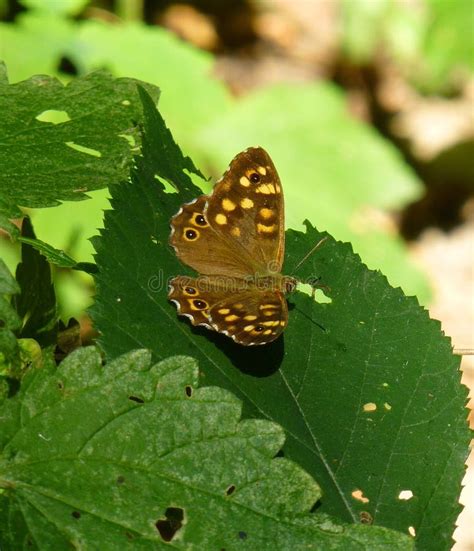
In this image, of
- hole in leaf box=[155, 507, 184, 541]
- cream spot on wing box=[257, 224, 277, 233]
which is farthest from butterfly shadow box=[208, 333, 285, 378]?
cream spot on wing box=[257, 224, 277, 233]

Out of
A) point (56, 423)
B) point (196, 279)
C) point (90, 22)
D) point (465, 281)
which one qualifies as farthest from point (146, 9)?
point (56, 423)

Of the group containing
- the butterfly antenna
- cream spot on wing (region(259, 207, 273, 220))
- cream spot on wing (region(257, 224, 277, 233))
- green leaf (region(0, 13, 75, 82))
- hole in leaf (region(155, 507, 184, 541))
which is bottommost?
hole in leaf (region(155, 507, 184, 541))

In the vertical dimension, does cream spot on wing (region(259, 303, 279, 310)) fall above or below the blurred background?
below

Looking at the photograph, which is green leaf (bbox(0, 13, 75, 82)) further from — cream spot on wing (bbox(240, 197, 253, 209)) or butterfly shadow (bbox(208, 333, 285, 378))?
butterfly shadow (bbox(208, 333, 285, 378))

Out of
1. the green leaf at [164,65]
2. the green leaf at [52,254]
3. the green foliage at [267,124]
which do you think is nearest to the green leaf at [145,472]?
the green leaf at [52,254]

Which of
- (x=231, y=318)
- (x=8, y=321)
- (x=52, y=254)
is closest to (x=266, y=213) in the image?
(x=231, y=318)

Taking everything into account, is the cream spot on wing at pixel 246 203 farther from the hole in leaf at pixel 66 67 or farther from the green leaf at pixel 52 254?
the hole in leaf at pixel 66 67
